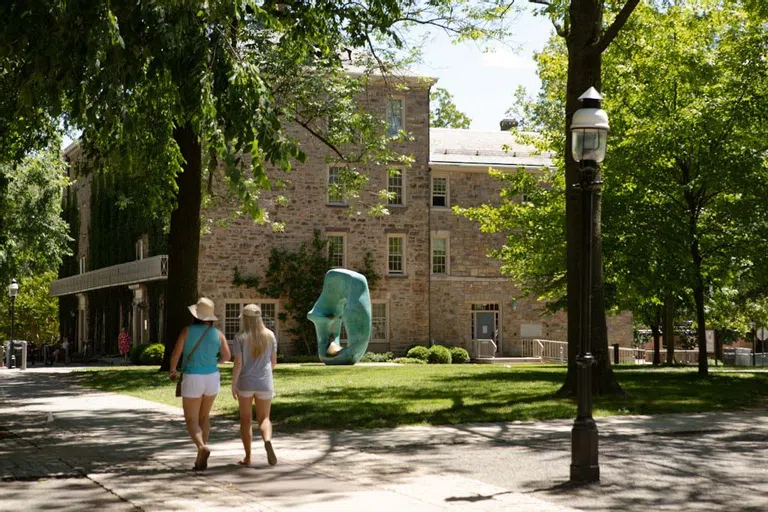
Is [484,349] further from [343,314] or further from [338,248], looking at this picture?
[343,314]

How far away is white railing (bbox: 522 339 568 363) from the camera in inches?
1692

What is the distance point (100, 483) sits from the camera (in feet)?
30.0

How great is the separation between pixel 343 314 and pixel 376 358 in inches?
440

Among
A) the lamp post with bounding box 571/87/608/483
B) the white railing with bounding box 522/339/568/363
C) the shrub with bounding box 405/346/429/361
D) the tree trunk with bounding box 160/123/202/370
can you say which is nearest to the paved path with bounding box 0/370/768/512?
the lamp post with bounding box 571/87/608/483

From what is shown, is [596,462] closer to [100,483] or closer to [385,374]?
[100,483]

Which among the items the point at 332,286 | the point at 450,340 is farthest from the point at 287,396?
the point at 450,340

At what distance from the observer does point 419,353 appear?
40719 mm

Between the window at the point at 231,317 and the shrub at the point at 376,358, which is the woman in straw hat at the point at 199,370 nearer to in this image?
the shrub at the point at 376,358

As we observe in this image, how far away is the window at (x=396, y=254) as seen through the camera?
4319cm

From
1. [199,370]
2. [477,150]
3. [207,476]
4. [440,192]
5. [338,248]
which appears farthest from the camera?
[477,150]

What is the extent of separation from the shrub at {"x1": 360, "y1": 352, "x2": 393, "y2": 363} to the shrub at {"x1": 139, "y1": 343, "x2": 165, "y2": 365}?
833 centimetres

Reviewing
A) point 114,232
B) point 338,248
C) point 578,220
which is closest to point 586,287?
point 578,220

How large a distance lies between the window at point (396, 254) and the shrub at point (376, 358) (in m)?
3.98

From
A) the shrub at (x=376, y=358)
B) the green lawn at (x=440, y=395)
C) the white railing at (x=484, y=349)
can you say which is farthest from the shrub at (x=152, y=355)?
the white railing at (x=484, y=349)
